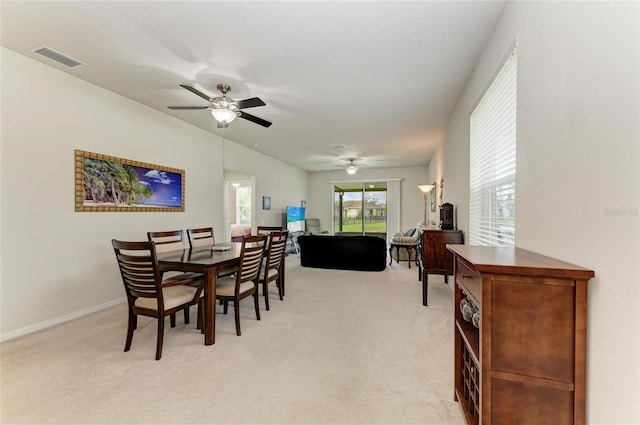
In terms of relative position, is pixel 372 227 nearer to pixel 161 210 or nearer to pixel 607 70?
pixel 161 210

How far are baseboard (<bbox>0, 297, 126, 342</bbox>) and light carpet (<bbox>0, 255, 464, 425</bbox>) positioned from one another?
11 centimetres

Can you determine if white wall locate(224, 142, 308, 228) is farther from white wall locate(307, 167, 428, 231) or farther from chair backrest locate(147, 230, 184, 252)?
chair backrest locate(147, 230, 184, 252)

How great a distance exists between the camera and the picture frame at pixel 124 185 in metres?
3.16

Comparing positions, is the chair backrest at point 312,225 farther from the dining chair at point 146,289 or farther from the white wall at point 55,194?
Answer: the dining chair at point 146,289

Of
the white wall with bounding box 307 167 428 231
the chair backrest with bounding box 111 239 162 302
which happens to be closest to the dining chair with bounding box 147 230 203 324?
the chair backrest with bounding box 111 239 162 302

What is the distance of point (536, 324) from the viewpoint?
40.5 inches

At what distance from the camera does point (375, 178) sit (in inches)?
360

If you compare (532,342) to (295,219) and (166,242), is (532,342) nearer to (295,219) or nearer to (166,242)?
(166,242)

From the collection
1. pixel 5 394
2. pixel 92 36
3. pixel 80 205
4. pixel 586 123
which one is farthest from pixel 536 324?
pixel 80 205

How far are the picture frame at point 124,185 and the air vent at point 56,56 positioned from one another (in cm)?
90

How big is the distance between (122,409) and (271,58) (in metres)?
2.95

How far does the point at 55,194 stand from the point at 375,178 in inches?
311

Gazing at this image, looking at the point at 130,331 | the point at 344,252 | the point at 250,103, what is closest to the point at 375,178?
the point at 344,252

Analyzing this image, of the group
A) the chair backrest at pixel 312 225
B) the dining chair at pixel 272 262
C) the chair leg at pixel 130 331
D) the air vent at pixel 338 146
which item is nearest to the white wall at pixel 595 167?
the dining chair at pixel 272 262
